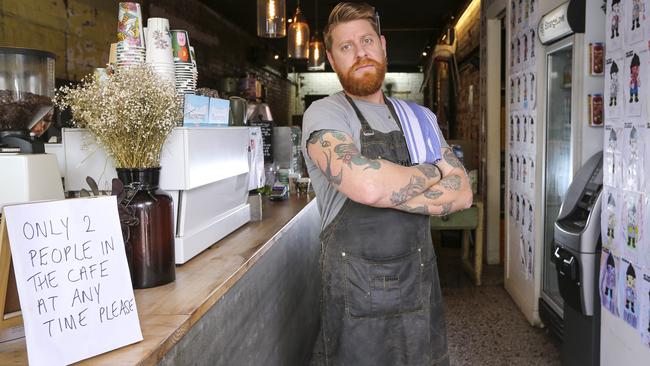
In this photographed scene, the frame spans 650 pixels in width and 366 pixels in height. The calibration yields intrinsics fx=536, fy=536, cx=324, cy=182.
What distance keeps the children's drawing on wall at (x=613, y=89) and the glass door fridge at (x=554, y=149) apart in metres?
1.12

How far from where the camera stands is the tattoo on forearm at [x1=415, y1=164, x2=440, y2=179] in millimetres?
1757

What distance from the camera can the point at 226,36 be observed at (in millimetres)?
9711

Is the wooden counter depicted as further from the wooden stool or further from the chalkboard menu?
the wooden stool

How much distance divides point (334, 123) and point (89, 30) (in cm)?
429

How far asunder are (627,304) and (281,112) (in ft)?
42.6

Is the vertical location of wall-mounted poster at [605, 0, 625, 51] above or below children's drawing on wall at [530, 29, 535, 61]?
below

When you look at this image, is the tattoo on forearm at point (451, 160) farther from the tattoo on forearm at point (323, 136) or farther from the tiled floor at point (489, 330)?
the tiled floor at point (489, 330)

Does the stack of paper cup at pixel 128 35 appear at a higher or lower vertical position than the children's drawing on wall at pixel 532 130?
higher

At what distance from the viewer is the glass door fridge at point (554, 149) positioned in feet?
12.1

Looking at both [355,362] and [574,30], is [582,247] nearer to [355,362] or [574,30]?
[574,30]

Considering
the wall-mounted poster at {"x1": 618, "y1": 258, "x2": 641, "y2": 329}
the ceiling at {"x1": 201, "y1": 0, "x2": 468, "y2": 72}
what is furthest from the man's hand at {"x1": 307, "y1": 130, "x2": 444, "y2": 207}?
the ceiling at {"x1": 201, "y1": 0, "x2": 468, "y2": 72}

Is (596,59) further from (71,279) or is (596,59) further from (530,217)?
(71,279)

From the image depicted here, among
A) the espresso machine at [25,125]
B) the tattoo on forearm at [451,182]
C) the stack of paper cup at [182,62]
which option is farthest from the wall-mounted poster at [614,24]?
the espresso machine at [25,125]

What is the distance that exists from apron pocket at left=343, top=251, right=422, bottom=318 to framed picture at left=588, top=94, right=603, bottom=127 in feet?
6.09
